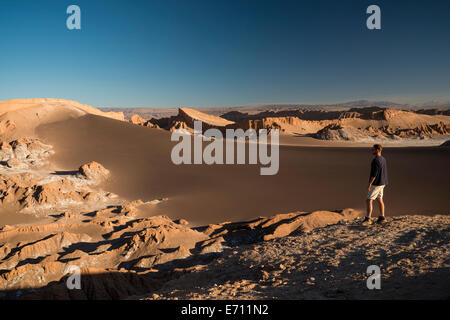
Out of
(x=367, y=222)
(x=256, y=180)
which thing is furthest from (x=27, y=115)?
(x=367, y=222)

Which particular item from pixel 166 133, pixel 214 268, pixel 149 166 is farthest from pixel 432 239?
pixel 166 133

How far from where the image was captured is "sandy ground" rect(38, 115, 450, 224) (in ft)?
34.1

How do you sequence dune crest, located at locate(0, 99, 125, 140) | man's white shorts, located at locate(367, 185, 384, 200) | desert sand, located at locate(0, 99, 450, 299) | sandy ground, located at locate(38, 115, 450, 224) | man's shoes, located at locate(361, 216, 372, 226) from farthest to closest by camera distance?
1. dune crest, located at locate(0, 99, 125, 140)
2. sandy ground, located at locate(38, 115, 450, 224)
3. man's shoes, located at locate(361, 216, 372, 226)
4. man's white shorts, located at locate(367, 185, 384, 200)
5. desert sand, located at locate(0, 99, 450, 299)

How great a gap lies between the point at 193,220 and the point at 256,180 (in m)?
4.41

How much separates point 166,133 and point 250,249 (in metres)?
18.5

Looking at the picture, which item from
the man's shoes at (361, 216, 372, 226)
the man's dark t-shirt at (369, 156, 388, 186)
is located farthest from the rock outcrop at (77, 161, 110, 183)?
the man's dark t-shirt at (369, 156, 388, 186)

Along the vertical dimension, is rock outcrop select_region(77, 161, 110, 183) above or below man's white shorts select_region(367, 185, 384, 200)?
below

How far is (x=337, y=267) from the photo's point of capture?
391 cm

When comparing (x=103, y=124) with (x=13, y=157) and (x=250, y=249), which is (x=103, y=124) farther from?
(x=250, y=249)

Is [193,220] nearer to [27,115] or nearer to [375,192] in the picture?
[375,192]

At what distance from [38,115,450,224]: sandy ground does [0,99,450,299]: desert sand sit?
0.25 ft

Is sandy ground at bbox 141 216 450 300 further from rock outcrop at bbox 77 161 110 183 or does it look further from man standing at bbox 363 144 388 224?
rock outcrop at bbox 77 161 110 183

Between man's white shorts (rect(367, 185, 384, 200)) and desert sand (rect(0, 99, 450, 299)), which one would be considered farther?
man's white shorts (rect(367, 185, 384, 200))

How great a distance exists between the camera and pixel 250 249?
5445 millimetres
